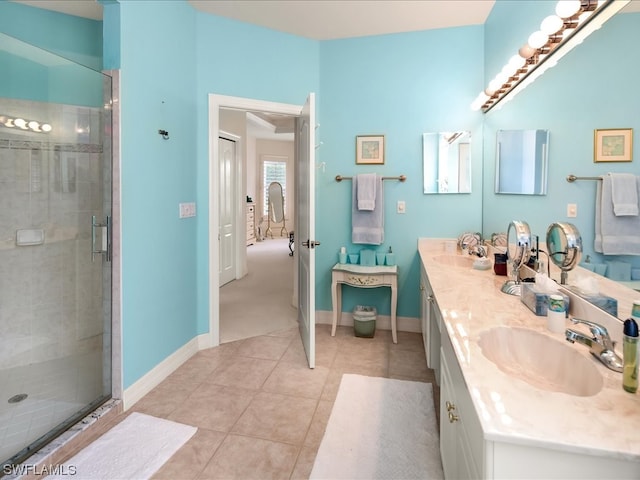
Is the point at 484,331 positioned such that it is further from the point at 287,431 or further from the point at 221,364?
the point at 221,364

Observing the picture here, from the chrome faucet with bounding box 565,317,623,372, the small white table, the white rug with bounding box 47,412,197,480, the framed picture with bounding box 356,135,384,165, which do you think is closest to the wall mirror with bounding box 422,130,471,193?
the framed picture with bounding box 356,135,384,165

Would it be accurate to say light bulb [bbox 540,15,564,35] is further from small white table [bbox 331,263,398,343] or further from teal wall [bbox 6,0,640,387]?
small white table [bbox 331,263,398,343]

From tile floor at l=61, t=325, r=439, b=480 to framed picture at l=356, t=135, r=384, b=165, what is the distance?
160 centimetres

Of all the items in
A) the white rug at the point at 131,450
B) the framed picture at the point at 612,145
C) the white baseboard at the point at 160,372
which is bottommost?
the white rug at the point at 131,450

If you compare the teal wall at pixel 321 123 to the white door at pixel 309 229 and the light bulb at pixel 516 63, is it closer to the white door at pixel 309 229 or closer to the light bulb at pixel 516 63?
the light bulb at pixel 516 63

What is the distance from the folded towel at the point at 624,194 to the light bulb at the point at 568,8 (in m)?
0.79

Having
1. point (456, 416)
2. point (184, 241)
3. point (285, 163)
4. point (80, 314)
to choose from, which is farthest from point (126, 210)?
point (285, 163)

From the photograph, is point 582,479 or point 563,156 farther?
point 563,156

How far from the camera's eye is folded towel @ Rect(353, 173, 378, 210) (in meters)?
3.31

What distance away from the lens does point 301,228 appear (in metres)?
3.21

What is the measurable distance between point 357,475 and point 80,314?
6.83ft

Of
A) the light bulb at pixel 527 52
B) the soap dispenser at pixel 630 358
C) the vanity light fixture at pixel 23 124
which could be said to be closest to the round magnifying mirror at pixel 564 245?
the soap dispenser at pixel 630 358

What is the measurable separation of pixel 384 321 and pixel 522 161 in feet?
6.42

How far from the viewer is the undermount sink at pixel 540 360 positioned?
1047 millimetres
